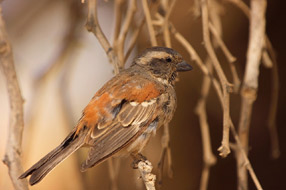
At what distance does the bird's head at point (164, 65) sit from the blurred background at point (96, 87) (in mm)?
1078

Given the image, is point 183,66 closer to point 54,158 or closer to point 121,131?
point 121,131

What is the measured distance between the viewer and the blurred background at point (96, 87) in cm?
457


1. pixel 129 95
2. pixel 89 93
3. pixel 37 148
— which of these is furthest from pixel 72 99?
pixel 129 95

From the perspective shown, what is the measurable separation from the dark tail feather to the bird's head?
0.88m

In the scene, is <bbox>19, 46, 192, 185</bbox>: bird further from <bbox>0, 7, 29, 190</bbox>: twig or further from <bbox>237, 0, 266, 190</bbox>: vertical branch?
<bbox>237, 0, 266, 190</bbox>: vertical branch

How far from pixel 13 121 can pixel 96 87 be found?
2186 millimetres

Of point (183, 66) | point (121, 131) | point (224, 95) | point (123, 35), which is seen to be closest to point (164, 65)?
point (183, 66)

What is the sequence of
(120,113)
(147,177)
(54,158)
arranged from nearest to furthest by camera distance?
1. (147,177)
2. (54,158)
3. (120,113)

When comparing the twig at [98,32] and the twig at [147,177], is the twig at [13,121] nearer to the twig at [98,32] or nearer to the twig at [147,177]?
the twig at [98,32]

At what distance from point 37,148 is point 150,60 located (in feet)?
6.06

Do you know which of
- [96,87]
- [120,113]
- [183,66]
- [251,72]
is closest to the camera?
[251,72]

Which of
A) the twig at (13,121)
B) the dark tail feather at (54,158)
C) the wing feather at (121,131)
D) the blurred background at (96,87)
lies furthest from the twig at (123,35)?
the blurred background at (96,87)

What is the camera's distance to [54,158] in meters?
2.84

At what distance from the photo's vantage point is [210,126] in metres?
4.87
